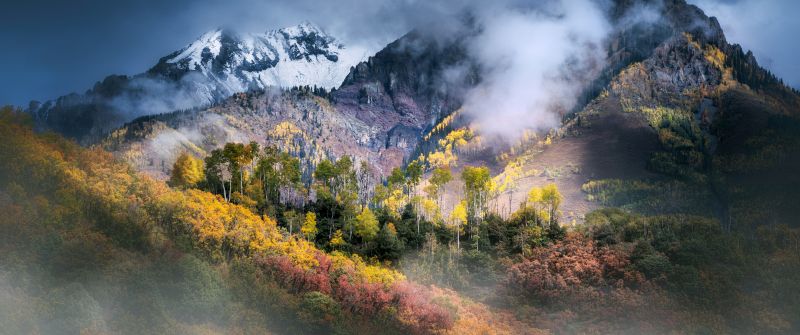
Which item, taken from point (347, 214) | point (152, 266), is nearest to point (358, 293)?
point (347, 214)

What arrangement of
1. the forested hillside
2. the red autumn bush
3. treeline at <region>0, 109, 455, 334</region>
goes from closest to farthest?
treeline at <region>0, 109, 455, 334</region> < the forested hillside < the red autumn bush

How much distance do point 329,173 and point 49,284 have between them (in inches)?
2485

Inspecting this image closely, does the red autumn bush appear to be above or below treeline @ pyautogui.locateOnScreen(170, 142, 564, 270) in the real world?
below

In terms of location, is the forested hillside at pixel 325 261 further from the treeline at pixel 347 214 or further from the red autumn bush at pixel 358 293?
the treeline at pixel 347 214

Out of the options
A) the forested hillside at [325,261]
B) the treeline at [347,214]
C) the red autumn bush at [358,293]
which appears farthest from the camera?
the treeline at [347,214]

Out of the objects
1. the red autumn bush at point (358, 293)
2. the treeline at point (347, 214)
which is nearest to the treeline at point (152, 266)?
the red autumn bush at point (358, 293)

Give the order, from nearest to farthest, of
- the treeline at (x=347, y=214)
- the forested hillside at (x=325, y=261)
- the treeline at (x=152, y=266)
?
1. the treeline at (x=152, y=266)
2. the forested hillside at (x=325, y=261)
3. the treeline at (x=347, y=214)

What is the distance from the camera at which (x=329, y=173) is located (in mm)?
135500

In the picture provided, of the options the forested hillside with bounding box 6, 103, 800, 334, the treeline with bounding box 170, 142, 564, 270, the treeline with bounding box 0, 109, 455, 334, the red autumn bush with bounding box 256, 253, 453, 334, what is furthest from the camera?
the treeline with bounding box 170, 142, 564, 270

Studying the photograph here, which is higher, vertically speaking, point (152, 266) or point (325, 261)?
point (325, 261)

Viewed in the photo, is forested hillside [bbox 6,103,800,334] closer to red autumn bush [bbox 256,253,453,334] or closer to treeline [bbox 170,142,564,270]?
red autumn bush [bbox 256,253,453,334]

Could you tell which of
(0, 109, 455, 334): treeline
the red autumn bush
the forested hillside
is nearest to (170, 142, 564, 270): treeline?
the forested hillside

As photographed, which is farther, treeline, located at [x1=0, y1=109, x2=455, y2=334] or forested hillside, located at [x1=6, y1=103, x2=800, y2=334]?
forested hillside, located at [x1=6, y1=103, x2=800, y2=334]

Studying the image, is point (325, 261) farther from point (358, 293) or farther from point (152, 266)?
point (152, 266)
